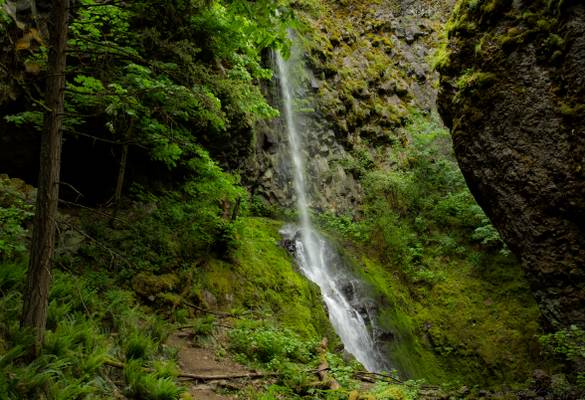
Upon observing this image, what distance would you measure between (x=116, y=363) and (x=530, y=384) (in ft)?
27.0

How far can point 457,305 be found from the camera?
44.3 feet

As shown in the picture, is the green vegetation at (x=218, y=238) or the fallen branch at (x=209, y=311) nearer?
the green vegetation at (x=218, y=238)

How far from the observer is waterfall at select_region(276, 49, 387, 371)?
1055 cm

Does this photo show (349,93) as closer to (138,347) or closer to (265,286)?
(265,286)

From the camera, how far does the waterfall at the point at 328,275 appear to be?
10.6 meters

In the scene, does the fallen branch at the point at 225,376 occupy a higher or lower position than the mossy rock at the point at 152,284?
lower

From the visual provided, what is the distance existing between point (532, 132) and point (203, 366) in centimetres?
758

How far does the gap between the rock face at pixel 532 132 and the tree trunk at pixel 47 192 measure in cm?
822

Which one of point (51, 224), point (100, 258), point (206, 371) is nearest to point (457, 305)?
point (206, 371)

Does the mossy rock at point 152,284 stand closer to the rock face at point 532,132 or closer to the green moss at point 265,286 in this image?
the green moss at point 265,286

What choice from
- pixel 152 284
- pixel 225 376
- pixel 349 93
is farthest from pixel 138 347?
pixel 349 93

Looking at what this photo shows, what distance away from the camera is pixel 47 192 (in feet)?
11.9

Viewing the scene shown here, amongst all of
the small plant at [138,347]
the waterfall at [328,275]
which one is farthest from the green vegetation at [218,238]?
the waterfall at [328,275]

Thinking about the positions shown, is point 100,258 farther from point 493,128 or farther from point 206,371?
point 493,128
